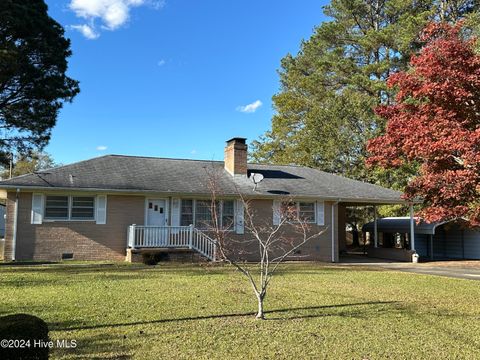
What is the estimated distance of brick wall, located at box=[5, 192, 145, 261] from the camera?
52.4 feet

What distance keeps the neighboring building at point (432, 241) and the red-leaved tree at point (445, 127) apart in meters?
12.6

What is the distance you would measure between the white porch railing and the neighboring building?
10.5 meters

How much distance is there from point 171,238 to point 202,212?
2051mm

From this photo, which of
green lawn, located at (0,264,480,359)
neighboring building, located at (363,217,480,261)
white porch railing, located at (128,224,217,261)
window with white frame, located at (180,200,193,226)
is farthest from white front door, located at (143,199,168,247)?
neighboring building, located at (363,217,480,261)

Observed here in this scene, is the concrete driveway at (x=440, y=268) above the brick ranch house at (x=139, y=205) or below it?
below

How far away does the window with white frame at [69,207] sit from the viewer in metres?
16.5

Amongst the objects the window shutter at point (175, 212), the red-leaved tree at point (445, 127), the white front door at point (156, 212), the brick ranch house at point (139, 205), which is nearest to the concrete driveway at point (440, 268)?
the brick ranch house at point (139, 205)

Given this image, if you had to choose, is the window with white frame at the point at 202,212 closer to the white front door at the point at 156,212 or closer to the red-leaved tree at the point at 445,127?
the white front door at the point at 156,212

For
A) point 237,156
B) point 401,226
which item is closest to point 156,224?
point 237,156

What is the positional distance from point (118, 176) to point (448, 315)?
13.8 metres

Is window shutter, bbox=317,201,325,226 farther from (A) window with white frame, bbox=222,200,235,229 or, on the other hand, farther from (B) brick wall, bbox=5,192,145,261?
(B) brick wall, bbox=5,192,145,261

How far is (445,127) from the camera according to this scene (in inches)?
347

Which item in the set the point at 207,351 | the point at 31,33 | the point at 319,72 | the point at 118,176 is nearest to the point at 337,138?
the point at 319,72

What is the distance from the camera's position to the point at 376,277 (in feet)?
43.9
